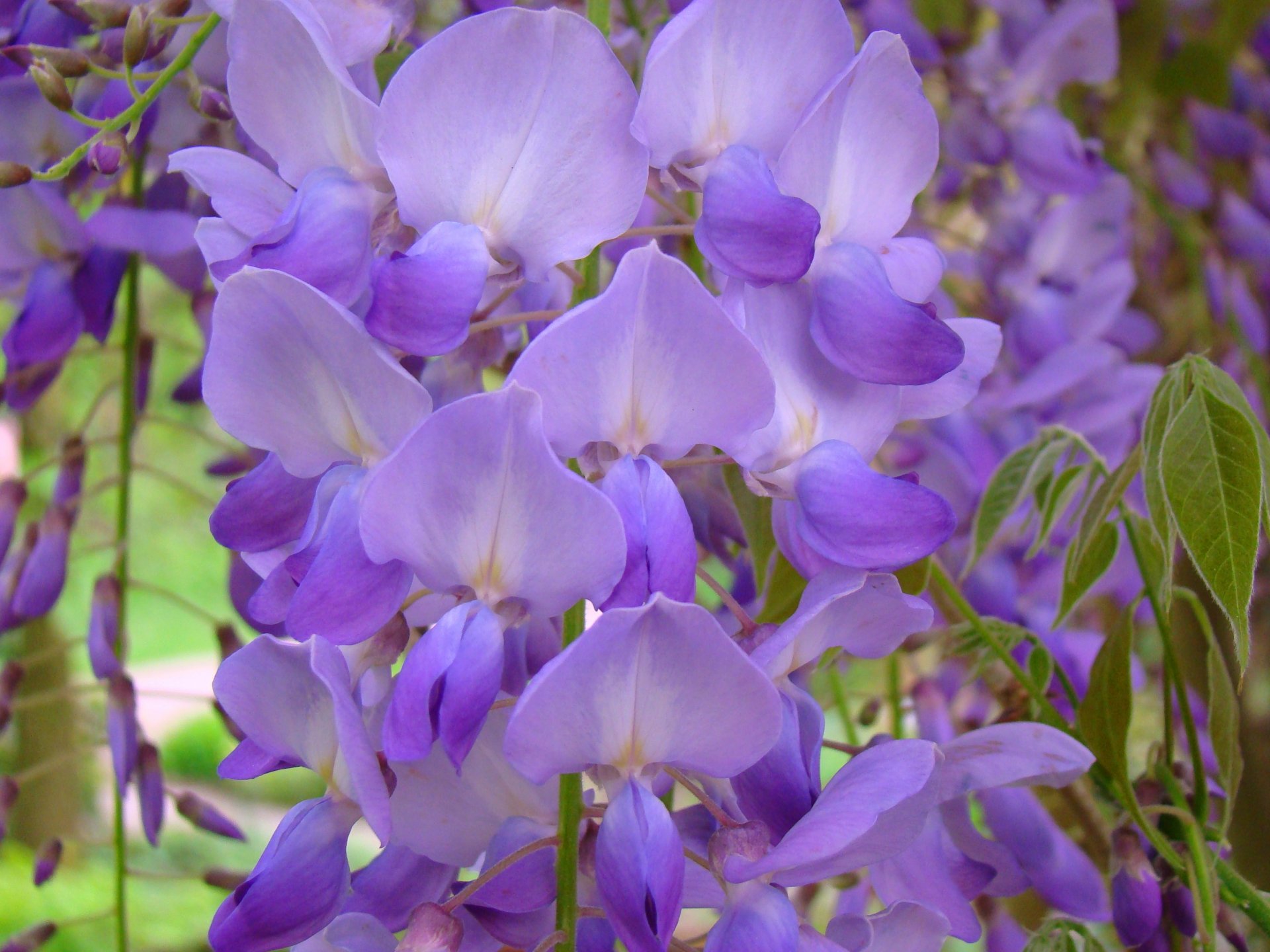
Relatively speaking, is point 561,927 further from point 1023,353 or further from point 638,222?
point 1023,353

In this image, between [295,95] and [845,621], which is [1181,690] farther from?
[295,95]

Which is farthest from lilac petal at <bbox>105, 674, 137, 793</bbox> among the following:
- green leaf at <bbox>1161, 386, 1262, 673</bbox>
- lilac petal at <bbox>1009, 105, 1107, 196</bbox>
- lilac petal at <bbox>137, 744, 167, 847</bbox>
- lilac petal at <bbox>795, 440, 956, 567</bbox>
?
lilac petal at <bbox>1009, 105, 1107, 196</bbox>

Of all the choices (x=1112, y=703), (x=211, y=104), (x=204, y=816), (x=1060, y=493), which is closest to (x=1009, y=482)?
(x=1060, y=493)

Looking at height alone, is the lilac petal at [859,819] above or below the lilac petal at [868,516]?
below

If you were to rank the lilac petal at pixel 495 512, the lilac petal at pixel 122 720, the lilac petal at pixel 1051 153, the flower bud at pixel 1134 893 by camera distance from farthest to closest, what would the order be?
the lilac petal at pixel 1051 153 → the lilac petal at pixel 122 720 → the flower bud at pixel 1134 893 → the lilac petal at pixel 495 512

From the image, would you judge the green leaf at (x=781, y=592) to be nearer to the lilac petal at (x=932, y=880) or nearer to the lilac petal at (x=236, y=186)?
the lilac petal at (x=932, y=880)


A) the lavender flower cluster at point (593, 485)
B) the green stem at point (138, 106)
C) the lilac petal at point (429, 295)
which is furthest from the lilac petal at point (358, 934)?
the green stem at point (138, 106)
